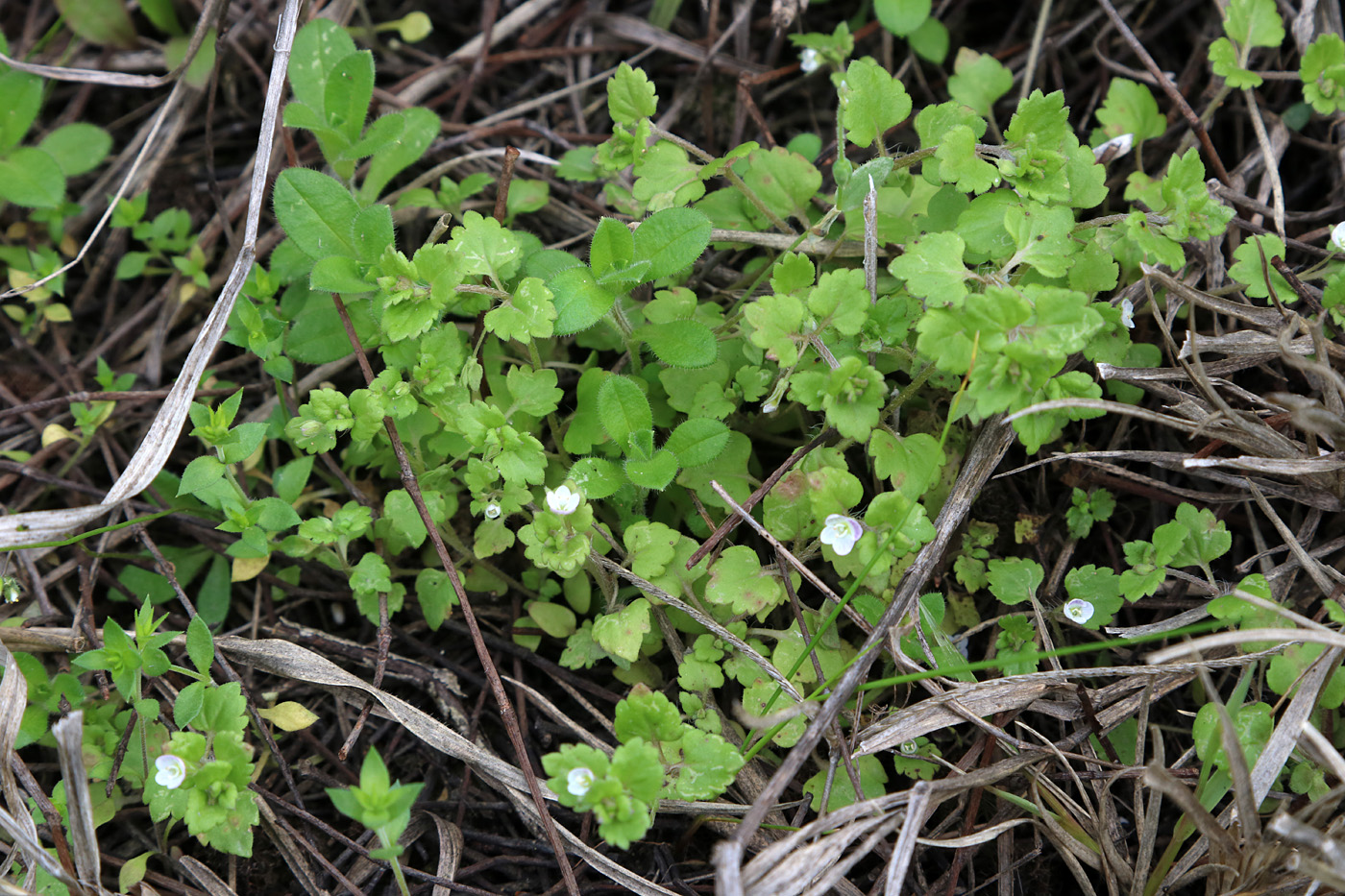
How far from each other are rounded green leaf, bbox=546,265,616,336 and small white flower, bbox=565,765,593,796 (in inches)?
50.5

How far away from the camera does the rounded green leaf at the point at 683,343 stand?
9.47 feet

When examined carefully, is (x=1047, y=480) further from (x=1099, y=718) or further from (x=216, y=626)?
(x=216, y=626)

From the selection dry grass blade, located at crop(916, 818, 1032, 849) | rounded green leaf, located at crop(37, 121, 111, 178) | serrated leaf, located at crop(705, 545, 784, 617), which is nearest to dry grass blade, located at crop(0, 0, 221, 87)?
rounded green leaf, located at crop(37, 121, 111, 178)

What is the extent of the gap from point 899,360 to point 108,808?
2.89m

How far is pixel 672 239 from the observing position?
2.92 metres

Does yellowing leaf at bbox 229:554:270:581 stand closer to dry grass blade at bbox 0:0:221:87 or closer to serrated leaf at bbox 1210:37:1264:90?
dry grass blade at bbox 0:0:221:87

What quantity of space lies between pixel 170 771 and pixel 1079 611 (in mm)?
2738

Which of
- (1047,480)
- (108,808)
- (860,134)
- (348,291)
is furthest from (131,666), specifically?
(1047,480)

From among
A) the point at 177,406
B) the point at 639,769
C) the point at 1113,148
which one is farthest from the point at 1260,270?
the point at 177,406

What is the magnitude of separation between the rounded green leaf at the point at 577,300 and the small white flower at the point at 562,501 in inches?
19.9

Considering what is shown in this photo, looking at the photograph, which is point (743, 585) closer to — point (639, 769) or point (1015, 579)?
point (639, 769)

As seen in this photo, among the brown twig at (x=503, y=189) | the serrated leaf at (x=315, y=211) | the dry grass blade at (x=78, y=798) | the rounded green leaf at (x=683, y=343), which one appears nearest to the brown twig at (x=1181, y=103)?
the rounded green leaf at (x=683, y=343)

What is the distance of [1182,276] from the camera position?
10.8ft

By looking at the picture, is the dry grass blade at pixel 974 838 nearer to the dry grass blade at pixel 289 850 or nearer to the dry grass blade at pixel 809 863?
the dry grass blade at pixel 809 863
